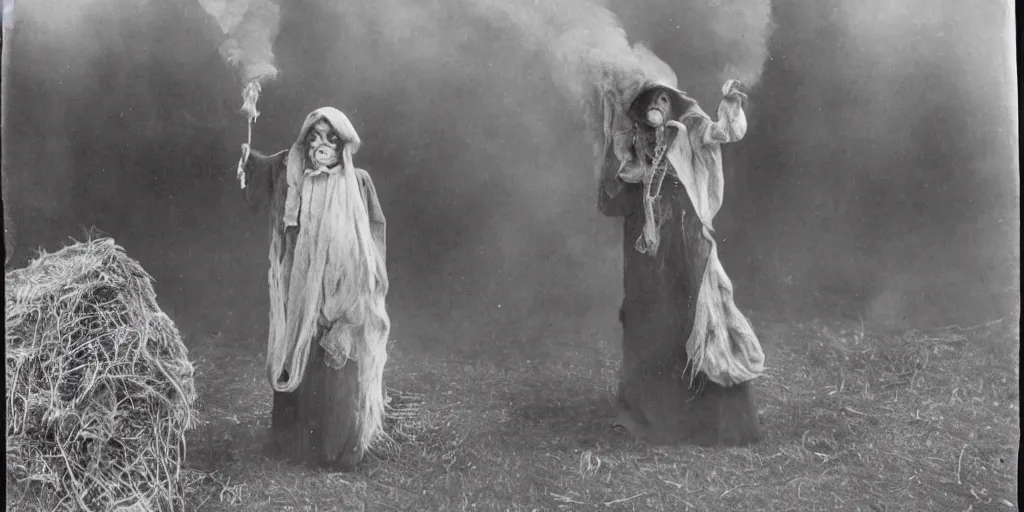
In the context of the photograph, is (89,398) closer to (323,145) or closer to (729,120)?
(323,145)

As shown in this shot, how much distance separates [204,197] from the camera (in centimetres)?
376

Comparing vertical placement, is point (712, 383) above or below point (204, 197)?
below

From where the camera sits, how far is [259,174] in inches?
146

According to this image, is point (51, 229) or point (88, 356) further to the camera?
point (51, 229)

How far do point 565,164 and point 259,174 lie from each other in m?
1.35

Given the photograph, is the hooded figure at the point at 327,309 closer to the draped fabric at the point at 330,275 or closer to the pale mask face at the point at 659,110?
the draped fabric at the point at 330,275

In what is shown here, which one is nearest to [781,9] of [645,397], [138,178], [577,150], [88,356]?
[577,150]

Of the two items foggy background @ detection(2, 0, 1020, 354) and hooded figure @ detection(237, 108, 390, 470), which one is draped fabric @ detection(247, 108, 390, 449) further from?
foggy background @ detection(2, 0, 1020, 354)

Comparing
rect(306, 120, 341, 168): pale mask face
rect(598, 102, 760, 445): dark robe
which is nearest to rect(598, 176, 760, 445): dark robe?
rect(598, 102, 760, 445): dark robe

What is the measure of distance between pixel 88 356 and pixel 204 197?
82 cm

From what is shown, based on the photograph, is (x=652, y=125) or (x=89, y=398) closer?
(x=89, y=398)

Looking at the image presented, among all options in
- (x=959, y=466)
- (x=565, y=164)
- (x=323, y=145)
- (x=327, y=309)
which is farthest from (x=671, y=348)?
(x=323, y=145)

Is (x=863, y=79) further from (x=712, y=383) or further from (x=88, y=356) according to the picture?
(x=88, y=356)

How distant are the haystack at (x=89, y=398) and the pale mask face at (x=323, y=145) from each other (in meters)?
0.99
